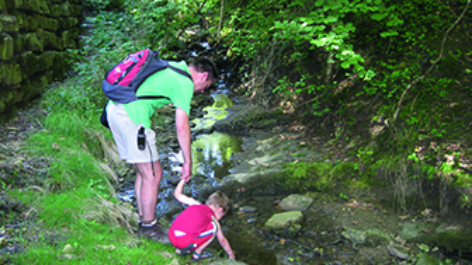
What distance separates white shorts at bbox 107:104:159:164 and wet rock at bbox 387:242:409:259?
9.05ft

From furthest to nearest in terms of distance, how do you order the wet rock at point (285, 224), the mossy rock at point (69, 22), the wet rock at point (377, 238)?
the mossy rock at point (69, 22)
the wet rock at point (285, 224)
the wet rock at point (377, 238)

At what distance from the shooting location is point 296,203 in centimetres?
468

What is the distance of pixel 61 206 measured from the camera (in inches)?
132

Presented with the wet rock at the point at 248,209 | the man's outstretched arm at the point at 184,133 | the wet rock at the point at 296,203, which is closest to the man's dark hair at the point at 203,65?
the man's outstretched arm at the point at 184,133

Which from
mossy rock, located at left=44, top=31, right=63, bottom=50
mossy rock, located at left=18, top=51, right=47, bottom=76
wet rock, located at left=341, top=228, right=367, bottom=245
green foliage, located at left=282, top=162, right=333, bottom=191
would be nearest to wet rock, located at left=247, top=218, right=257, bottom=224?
green foliage, located at left=282, top=162, right=333, bottom=191

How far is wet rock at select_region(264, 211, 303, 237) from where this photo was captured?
13.4ft

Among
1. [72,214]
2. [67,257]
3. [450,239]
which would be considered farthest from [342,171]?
[67,257]

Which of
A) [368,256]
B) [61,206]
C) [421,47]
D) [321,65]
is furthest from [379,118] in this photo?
[61,206]

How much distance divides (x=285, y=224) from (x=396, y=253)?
125 centimetres

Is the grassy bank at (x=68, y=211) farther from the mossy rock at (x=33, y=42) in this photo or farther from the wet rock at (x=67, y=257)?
the mossy rock at (x=33, y=42)

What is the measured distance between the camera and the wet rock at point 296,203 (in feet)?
15.2

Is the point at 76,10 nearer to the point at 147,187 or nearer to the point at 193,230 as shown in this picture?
the point at 147,187

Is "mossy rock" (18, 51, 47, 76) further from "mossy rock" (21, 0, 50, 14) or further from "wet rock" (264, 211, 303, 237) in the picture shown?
"wet rock" (264, 211, 303, 237)

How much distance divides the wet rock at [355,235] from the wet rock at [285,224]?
55cm
